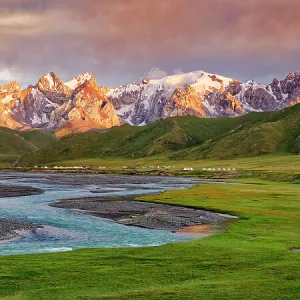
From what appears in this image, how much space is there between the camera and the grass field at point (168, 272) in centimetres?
2645

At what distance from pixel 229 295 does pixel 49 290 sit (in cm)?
1049

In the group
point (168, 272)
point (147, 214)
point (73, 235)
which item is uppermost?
point (168, 272)

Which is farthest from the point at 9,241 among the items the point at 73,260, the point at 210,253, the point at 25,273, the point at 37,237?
the point at 210,253

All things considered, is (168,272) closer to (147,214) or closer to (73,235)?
(73,235)

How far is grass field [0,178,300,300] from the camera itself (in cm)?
2645

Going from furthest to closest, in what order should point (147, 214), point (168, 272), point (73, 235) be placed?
point (147, 214) → point (73, 235) → point (168, 272)

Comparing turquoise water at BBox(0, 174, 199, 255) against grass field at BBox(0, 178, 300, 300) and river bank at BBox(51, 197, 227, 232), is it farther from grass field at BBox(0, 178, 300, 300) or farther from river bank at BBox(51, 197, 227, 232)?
grass field at BBox(0, 178, 300, 300)

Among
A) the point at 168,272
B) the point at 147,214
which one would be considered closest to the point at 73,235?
the point at 147,214

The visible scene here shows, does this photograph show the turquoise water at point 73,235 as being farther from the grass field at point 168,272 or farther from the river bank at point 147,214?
the grass field at point 168,272

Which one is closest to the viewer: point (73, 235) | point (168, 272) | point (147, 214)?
point (168, 272)

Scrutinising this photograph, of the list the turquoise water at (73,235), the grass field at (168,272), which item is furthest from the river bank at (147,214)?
the grass field at (168,272)

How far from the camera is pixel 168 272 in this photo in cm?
3197

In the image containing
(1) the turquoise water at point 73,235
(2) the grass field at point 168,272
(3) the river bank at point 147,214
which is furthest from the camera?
(3) the river bank at point 147,214

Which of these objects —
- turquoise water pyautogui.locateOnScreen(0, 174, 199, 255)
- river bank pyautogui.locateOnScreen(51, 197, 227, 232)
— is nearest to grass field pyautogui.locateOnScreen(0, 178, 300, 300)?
turquoise water pyautogui.locateOnScreen(0, 174, 199, 255)
